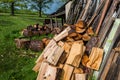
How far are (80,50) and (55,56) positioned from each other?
2.38ft

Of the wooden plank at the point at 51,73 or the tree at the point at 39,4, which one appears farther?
the tree at the point at 39,4

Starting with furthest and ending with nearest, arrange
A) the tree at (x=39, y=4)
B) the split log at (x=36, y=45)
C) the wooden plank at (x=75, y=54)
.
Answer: the tree at (x=39, y=4)
the split log at (x=36, y=45)
the wooden plank at (x=75, y=54)

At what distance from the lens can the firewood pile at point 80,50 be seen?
29.6 ft

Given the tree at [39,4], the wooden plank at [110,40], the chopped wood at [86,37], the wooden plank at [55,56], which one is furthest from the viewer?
the tree at [39,4]

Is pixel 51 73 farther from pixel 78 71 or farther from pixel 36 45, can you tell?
pixel 36 45

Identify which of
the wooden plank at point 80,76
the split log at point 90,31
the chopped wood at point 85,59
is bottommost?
the wooden plank at point 80,76

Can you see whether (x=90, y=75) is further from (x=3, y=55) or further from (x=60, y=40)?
(x=3, y=55)

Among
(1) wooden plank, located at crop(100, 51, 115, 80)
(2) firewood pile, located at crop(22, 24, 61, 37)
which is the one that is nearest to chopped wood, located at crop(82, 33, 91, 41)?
(1) wooden plank, located at crop(100, 51, 115, 80)

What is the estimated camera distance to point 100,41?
9.35 metres

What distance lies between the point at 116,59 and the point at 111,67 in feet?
0.75

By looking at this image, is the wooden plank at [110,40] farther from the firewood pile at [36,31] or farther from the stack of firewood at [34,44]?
the firewood pile at [36,31]

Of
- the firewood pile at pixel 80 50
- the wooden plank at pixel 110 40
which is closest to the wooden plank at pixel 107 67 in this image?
the wooden plank at pixel 110 40

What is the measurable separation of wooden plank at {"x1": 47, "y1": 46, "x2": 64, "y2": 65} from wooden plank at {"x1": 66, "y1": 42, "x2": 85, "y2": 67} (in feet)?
0.97

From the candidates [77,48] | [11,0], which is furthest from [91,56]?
[11,0]
